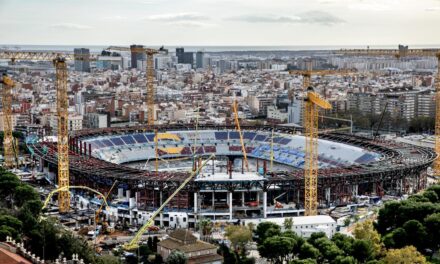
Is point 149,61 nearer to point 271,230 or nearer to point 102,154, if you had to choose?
point 102,154

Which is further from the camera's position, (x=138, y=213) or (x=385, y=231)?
(x=138, y=213)

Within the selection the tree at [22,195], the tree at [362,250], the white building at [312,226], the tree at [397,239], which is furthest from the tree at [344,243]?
the tree at [22,195]

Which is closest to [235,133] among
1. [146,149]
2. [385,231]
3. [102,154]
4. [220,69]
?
[146,149]

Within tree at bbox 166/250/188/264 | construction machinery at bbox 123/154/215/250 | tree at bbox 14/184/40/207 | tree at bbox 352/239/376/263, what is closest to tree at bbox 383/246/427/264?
tree at bbox 352/239/376/263

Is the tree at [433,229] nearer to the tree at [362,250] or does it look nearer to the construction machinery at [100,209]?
the tree at [362,250]

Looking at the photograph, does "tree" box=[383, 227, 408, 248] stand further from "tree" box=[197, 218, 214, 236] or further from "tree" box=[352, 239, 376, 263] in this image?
"tree" box=[197, 218, 214, 236]

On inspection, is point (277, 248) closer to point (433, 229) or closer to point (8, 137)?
point (433, 229)
